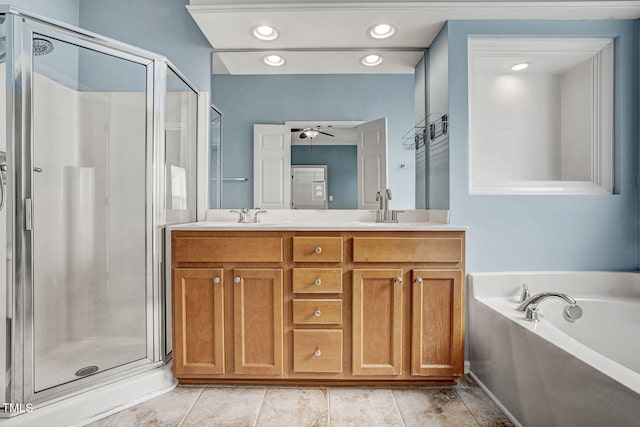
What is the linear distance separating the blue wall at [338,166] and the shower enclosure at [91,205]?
0.87m

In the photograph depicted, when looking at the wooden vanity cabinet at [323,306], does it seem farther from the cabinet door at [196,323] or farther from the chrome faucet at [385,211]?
the chrome faucet at [385,211]

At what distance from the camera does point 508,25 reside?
6.63 feet

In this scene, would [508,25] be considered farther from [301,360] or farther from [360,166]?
[301,360]

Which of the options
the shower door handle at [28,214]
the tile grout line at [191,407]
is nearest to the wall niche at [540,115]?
the tile grout line at [191,407]

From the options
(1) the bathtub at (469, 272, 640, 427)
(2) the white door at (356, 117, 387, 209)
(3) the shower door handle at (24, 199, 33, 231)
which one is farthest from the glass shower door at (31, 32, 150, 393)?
(1) the bathtub at (469, 272, 640, 427)

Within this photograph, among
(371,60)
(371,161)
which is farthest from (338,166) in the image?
(371,60)

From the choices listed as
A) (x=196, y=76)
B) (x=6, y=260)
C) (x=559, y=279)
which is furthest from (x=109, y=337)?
(x=559, y=279)

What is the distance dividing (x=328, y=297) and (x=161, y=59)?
1.62 m

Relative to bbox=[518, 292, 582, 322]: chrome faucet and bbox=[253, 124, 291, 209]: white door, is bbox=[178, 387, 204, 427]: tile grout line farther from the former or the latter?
bbox=[518, 292, 582, 322]: chrome faucet

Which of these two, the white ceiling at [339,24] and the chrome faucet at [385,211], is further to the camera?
the chrome faucet at [385,211]

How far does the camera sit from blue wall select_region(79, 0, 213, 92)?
238 centimetres

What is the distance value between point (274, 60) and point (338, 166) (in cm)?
87

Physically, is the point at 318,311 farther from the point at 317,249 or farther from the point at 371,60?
the point at 371,60

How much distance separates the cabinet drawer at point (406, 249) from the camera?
176 centimetres
